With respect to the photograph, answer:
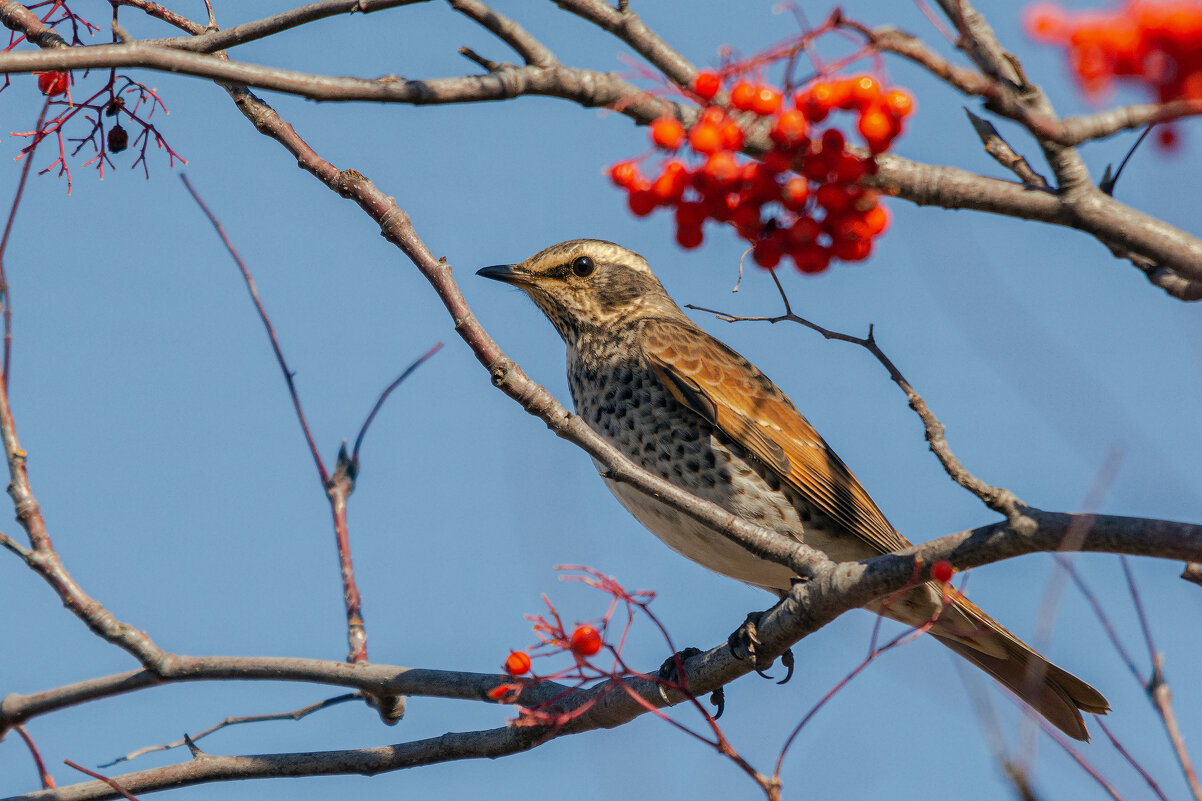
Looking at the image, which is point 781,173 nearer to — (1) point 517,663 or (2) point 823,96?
(2) point 823,96

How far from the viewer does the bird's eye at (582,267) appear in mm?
6750

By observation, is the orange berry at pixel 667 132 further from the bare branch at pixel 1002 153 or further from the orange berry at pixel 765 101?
the bare branch at pixel 1002 153

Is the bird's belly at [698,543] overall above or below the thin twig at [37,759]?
above

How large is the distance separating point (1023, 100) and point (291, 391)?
112 inches

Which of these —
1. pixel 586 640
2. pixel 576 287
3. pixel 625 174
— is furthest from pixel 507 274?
pixel 625 174

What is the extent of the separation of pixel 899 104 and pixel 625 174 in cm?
66

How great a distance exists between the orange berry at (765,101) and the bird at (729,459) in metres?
3.14

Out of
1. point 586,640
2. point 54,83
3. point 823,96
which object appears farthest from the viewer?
point 54,83

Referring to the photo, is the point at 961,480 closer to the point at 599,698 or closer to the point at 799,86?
the point at 799,86

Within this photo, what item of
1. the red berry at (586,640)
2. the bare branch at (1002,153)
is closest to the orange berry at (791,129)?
the bare branch at (1002,153)

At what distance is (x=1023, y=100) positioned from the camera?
2.15 m

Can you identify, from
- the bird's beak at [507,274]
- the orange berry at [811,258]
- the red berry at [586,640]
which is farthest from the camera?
the bird's beak at [507,274]

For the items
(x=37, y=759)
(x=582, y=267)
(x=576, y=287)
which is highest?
(x=582, y=267)

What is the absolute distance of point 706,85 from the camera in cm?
242
